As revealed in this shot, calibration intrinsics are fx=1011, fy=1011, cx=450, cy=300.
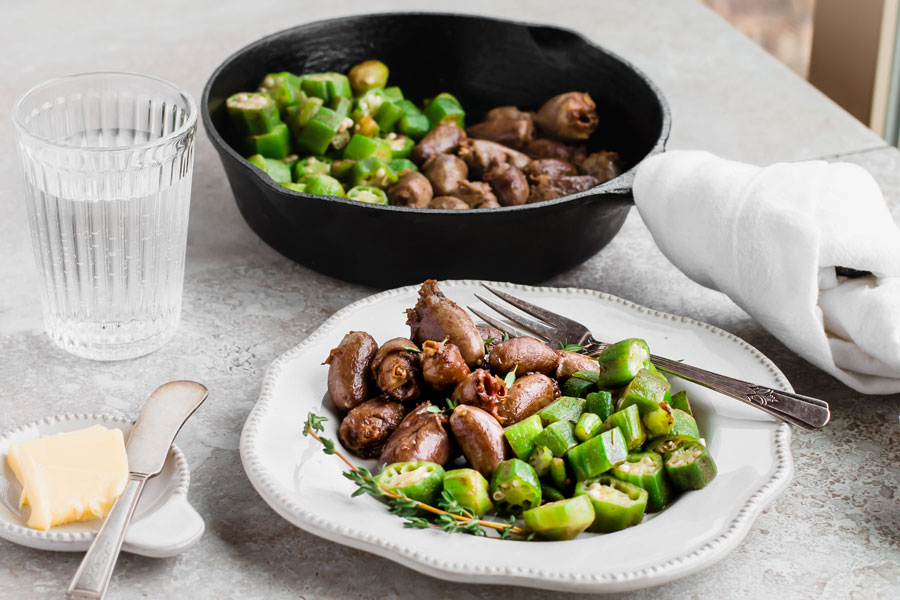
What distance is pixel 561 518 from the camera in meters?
1.01

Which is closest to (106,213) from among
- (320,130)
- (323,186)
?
(323,186)

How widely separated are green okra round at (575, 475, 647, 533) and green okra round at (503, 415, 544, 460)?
0.22 ft

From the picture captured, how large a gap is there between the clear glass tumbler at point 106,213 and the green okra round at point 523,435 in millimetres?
546

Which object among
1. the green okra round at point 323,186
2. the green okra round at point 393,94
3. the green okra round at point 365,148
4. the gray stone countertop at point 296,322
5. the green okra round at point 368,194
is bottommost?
the gray stone countertop at point 296,322

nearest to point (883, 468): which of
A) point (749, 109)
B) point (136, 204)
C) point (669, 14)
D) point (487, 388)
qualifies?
point (487, 388)

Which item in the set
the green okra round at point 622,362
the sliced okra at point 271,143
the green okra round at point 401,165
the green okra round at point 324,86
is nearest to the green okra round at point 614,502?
the green okra round at point 622,362

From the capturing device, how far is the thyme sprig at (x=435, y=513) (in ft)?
3.29

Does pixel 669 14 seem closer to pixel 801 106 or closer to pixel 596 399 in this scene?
pixel 801 106

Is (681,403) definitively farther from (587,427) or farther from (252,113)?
(252,113)

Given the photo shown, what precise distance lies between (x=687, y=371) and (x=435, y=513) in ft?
1.23

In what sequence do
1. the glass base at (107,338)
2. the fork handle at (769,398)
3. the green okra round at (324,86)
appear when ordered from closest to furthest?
the fork handle at (769,398) → the glass base at (107,338) → the green okra round at (324,86)

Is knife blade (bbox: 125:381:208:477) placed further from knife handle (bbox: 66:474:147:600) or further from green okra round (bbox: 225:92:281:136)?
green okra round (bbox: 225:92:281:136)

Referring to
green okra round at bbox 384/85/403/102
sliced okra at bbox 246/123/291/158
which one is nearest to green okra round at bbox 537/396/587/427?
sliced okra at bbox 246/123/291/158

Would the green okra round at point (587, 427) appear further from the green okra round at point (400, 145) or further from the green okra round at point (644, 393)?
the green okra round at point (400, 145)
